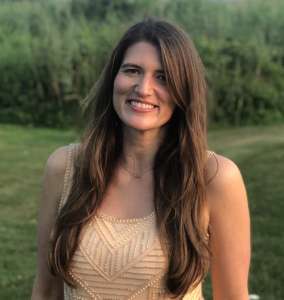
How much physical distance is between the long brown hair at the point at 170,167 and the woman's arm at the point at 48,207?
52mm

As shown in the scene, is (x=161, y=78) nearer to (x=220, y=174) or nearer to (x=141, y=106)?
(x=141, y=106)

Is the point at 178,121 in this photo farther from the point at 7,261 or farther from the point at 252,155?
the point at 252,155

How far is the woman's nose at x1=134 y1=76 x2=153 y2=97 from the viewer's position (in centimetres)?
212

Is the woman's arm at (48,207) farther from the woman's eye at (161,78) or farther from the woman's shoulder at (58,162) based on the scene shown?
the woman's eye at (161,78)

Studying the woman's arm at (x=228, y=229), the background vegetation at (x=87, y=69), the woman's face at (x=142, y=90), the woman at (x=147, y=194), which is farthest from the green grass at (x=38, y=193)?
the woman's face at (x=142, y=90)

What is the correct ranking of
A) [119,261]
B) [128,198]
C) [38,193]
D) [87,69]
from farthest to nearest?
[87,69] → [38,193] → [128,198] → [119,261]

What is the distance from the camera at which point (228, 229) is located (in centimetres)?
217

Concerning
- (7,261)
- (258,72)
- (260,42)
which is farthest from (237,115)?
(7,261)

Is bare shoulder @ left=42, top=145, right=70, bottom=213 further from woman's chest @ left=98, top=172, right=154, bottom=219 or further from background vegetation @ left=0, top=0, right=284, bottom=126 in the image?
background vegetation @ left=0, top=0, right=284, bottom=126

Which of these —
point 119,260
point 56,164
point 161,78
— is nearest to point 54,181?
point 56,164

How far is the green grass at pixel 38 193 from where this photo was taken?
513cm

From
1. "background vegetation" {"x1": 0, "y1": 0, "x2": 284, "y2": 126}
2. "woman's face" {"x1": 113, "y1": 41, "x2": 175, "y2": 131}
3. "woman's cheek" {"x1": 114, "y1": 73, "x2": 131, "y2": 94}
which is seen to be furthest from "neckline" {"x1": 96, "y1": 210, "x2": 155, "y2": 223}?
"background vegetation" {"x1": 0, "y1": 0, "x2": 284, "y2": 126}

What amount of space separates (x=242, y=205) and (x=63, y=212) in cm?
58

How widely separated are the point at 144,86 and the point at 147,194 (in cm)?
37
